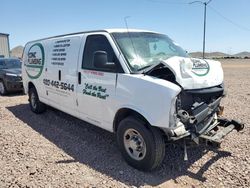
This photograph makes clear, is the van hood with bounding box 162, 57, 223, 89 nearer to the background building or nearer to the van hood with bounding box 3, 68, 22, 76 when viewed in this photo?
the van hood with bounding box 3, 68, 22, 76

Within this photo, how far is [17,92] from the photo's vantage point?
1194cm

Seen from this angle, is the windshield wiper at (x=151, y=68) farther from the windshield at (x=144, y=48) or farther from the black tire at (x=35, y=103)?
the black tire at (x=35, y=103)

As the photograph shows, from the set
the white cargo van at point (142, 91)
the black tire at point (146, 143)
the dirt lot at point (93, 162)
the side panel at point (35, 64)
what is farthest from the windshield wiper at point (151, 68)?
the side panel at point (35, 64)

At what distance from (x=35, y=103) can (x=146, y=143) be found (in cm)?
482

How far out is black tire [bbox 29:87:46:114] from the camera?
7.53 metres

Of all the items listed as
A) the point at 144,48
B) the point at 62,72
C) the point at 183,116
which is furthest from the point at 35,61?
the point at 183,116

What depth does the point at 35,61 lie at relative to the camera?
7.35 m

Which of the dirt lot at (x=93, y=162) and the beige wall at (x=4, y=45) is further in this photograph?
the beige wall at (x=4, y=45)

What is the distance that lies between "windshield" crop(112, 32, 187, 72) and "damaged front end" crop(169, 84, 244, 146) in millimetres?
871

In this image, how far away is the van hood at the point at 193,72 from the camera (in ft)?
12.4

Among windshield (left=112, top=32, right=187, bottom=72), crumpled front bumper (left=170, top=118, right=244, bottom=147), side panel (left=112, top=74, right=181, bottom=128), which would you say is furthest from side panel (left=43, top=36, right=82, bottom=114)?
crumpled front bumper (left=170, top=118, right=244, bottom=147)

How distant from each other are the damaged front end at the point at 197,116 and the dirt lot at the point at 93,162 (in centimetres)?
51

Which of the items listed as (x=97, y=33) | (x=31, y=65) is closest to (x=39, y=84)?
(x=31, y=65)

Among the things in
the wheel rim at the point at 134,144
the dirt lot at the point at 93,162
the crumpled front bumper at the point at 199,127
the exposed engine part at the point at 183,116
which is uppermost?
the exposed engine part at the point at 183,116
